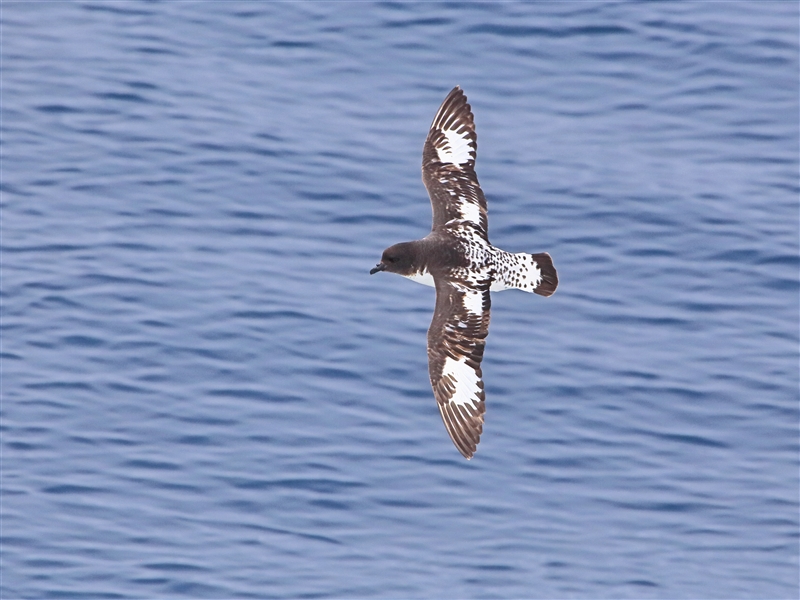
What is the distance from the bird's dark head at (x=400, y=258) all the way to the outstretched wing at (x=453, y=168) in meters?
0.54

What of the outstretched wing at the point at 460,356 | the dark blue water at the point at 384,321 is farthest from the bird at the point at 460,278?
the dark blue water at the point at 384,321

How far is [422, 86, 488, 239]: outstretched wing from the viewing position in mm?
11562

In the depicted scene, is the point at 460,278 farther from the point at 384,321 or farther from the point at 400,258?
the point at 384,321

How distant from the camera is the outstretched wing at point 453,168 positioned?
37.9ft

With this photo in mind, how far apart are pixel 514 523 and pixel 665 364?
266 cm

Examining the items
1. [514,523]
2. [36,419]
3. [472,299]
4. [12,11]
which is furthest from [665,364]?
[12,11]

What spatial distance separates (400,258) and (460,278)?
474mm

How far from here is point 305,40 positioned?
20203 millimetres

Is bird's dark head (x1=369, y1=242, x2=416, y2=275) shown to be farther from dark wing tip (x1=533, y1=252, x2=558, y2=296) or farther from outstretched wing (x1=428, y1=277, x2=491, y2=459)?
dark wing tip (x1=533, y1=252, x2=558, y2=296)

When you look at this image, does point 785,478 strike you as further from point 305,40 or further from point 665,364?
point 305,40

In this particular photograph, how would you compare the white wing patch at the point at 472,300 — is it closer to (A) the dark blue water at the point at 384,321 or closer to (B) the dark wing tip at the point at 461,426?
(B) the dark wing tip at the point at 461,426

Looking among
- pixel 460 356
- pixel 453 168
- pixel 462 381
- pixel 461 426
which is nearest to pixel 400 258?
pixel 460 356

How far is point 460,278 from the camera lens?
10844mm

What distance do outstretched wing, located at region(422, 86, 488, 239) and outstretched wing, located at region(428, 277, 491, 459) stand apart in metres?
0.80
